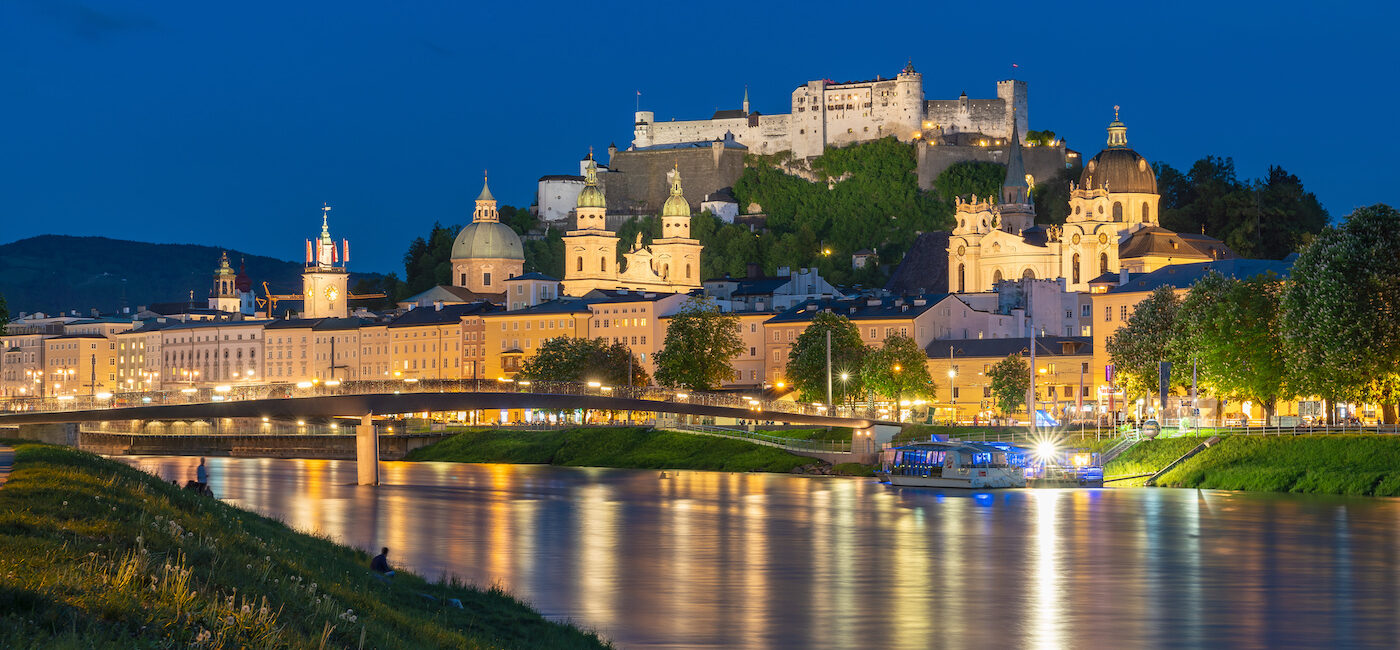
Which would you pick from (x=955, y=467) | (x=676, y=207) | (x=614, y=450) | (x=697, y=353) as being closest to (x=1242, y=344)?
(x=955, y=467)

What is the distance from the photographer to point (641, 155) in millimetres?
177125

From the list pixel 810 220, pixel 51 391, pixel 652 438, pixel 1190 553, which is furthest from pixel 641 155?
pixel 1190 553

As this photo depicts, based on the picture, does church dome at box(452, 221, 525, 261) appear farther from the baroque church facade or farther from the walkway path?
the walkway path

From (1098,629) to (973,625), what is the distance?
6.17 feet

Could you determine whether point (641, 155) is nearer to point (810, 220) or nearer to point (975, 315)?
point (810, 220)

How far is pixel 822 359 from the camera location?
9594cm

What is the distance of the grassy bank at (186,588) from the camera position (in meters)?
14.5

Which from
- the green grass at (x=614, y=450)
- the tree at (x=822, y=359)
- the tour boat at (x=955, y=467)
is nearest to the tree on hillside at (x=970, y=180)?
the tree at (x=822, y=359)

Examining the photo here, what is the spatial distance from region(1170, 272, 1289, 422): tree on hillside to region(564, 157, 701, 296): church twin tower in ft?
276

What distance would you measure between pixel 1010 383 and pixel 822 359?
9.53 m

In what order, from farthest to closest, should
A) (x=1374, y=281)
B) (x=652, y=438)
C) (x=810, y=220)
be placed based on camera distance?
(x=810, y=220)
(x=652, y=438)
(x=1374, y=281)

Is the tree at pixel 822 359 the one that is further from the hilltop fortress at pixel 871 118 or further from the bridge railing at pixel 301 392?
the hilltop fortress at pixel 871 118

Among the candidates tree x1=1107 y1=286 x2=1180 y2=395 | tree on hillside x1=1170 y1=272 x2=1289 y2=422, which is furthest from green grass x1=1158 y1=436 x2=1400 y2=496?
tree x1=1107 y1=286 x2=1180 y2=395

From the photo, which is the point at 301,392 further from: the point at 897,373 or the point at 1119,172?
the point at 1119,172
